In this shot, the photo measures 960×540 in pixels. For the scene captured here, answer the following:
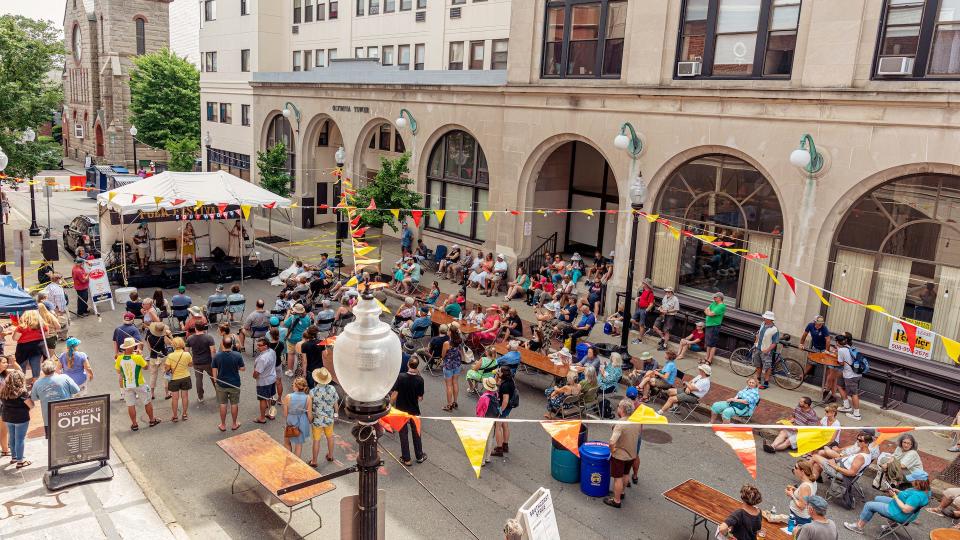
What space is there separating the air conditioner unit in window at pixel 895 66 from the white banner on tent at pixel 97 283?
19.4 m

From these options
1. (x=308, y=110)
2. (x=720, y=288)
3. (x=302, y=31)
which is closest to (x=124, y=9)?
(x=302, y=31)

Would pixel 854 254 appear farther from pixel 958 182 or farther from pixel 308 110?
pixel 308 110

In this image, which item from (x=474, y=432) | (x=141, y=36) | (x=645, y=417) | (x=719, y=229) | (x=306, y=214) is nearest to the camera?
(x=474, y=432)

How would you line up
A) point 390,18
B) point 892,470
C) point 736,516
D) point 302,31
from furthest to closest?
point 302,31 → point 390,18 → point 892,470 → point 736,516

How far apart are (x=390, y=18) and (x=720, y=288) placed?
64.7 feet

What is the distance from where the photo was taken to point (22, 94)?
27.2 metres

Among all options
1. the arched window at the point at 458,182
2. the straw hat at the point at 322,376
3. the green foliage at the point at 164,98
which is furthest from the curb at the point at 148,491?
the green foliage at the point at 164,98

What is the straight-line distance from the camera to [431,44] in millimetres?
28812

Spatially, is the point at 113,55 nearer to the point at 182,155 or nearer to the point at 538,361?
the point at 182,155

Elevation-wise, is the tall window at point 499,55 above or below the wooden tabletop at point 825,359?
above

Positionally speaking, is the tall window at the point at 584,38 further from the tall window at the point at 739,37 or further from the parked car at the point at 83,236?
the parked car at the point at 83,236

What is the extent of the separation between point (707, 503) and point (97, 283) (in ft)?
54.4

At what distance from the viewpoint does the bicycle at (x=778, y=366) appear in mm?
15711

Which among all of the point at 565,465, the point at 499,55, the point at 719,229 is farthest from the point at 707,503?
the point at 499,55
